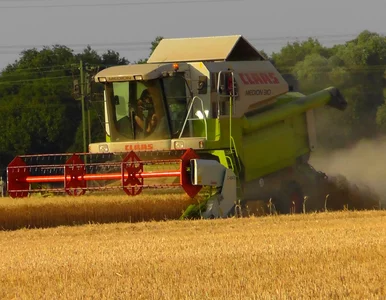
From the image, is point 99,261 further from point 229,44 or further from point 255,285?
point 229,44

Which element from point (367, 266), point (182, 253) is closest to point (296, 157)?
point (182, 253)

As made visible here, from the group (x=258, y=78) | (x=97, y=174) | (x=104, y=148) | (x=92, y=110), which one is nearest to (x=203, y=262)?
(x=97, y=174)

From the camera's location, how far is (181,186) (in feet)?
40.7

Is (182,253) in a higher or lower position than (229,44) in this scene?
lower

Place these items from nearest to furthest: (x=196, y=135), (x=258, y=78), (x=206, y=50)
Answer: (x=196, y=135)
(x=258, y=78)
(x=206, y=50)

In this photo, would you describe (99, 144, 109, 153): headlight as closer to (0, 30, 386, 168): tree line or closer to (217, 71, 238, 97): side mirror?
(217, 71, 238, 97): side mirror

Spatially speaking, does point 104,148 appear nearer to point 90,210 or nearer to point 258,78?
point 90,210

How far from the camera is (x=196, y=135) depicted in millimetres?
13344

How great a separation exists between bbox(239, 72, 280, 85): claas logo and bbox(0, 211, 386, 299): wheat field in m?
2.89

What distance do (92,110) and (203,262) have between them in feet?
41.1

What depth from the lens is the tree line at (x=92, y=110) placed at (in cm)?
1770

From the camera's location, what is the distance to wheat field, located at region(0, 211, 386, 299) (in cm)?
630

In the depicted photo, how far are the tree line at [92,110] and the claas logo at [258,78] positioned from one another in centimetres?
148

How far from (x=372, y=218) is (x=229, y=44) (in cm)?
360
